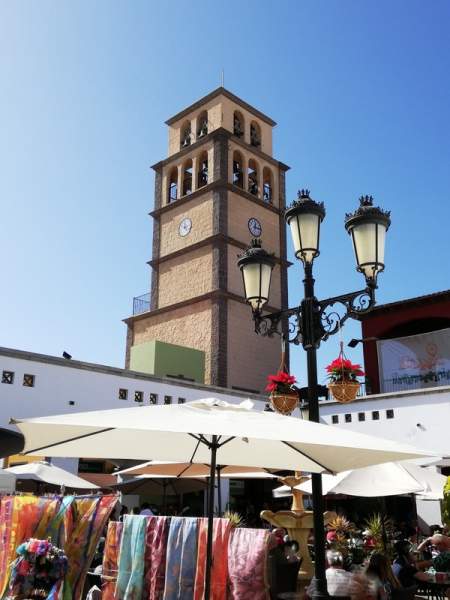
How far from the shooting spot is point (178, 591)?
17.4 feet

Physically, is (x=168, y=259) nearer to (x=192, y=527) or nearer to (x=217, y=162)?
(x=217, y=162)

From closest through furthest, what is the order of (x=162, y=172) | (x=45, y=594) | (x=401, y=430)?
1. (x=45, y=594)
2. (x=401, y=430)
3. (x=162, y=172)

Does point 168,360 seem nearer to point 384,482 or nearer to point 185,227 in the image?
point 185,227

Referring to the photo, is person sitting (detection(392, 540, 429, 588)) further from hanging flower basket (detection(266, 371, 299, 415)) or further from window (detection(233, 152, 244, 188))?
window (detection(233, 152, 244, 188))

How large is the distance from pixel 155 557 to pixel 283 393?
8.93 feet


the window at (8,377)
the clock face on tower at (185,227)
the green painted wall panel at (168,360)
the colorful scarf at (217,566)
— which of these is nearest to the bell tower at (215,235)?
the clock face on tower at (185,227)

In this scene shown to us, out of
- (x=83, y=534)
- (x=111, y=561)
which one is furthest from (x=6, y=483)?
(x=111, y=561)

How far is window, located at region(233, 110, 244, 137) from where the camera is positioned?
34.1 meters

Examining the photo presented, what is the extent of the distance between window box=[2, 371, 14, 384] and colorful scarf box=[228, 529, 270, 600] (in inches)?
508

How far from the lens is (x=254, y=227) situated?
31.9 m

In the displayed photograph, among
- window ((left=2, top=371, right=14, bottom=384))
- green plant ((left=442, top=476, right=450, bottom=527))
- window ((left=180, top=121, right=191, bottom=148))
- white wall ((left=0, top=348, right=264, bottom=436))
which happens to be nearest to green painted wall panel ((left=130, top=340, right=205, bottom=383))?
white wall ((left=0, top=348, right=264, bottom=436))

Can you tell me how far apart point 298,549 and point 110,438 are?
142 inches

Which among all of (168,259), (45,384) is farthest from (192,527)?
(168,259)

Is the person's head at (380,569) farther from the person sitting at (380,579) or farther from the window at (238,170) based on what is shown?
the window at (238,170)
